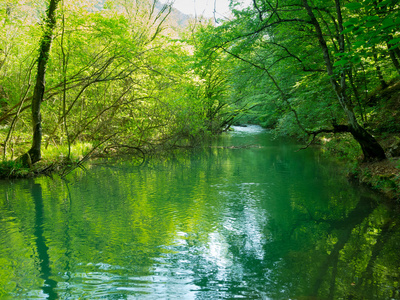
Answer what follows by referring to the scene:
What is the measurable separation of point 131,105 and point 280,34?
8.54 meters

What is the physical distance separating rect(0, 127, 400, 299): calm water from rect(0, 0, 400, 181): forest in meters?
2.35

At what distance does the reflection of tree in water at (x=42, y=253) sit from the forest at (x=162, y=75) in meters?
3.84

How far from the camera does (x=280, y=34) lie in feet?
36.1

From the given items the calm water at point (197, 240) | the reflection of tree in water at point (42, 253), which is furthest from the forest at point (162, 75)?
the reflection of tree in water at point (42, 253)

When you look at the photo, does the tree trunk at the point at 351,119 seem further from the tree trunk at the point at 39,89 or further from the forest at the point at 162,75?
the tree trunk at the point at 39,89

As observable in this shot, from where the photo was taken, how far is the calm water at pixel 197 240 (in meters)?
4.46

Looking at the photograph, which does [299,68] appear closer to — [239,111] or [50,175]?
[50,175]

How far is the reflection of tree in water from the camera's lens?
14.7ft

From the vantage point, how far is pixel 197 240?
6.20m

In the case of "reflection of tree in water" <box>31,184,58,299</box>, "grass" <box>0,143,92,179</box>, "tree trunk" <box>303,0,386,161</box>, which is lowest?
"reflection of tree in water" <box>31,184,58,299</box>

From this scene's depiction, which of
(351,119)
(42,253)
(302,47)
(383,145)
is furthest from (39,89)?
(383,145)

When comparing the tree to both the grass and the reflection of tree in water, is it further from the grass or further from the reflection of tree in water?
the grass

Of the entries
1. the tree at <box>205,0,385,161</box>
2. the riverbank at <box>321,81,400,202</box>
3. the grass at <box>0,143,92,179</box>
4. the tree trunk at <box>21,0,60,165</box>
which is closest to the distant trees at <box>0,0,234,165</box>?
the tree trunk at <box>21,0,60,165</box>

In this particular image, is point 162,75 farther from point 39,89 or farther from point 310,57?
point 310,57
